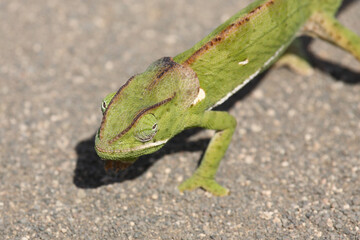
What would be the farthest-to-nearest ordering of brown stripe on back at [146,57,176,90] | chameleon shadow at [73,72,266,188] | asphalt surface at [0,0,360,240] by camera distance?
chameleon shadow at [73,72,266,188]
asphalt surface at [0,0,360,240]
brown stripe on back at [146,57,176,90]

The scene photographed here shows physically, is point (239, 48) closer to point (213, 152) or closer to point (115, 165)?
point (213, 152)

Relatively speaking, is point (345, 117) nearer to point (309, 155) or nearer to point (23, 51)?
point (309, 155)

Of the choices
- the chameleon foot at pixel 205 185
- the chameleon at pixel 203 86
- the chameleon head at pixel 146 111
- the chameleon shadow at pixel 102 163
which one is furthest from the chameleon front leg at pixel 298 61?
the chameleon head at pixel 146 111

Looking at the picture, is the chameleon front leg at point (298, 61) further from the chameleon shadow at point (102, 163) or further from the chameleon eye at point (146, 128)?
the chameleon eye at point (146, 128)

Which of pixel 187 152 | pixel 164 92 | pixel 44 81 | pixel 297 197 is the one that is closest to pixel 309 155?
pixel 297 197

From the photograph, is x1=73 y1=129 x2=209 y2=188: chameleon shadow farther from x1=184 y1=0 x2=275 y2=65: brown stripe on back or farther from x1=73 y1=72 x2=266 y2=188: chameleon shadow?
x1=184 y1=0 x2=275 y2=65: brown stripe on back

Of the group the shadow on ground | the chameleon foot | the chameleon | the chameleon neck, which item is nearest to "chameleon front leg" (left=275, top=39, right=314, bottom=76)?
the shadow on ground

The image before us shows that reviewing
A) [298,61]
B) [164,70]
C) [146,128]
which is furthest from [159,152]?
[298,61]
